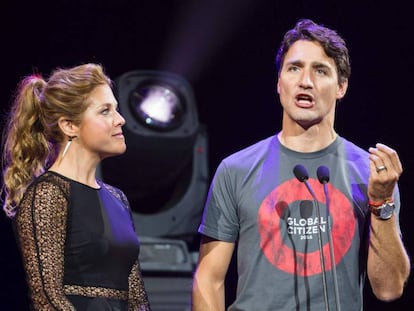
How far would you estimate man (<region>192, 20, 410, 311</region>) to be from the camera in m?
3.08

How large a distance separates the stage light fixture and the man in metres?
1.23

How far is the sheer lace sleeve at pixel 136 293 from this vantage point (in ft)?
10.4

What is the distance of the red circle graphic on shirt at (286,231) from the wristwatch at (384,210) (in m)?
0.15

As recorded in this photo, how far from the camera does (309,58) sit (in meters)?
3.33

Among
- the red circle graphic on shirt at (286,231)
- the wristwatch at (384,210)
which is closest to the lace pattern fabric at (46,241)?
the red circle graphic on shirt at (286,231)

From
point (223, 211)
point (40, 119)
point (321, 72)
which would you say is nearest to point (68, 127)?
point (40, 119)

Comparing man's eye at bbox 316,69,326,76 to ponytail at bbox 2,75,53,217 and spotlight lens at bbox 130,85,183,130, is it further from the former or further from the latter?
spotlight lens at bbox 130,85,183,130

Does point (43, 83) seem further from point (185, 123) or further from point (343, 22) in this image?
point (343, 22)

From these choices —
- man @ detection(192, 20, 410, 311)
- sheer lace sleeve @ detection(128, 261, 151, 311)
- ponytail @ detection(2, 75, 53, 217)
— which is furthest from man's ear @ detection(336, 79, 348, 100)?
ponytail @ detection(2, 75, 53, 217)

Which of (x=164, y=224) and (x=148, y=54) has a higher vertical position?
(x=148, y=54)

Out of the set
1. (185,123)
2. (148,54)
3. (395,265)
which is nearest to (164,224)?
(185,123)

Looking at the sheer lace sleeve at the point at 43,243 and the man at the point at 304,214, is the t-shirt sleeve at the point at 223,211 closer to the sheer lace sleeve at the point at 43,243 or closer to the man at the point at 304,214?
the man at the point at 304,214

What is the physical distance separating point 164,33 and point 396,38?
1489 millimetres

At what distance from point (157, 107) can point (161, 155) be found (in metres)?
0.27
